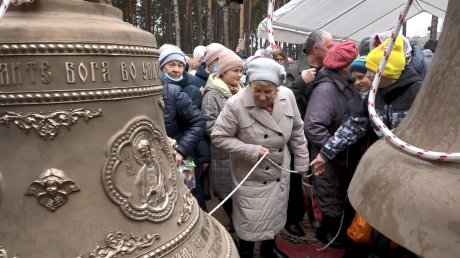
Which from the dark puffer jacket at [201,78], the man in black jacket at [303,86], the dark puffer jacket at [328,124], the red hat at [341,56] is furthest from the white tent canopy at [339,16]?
the dark puffer jacket at [328,124]

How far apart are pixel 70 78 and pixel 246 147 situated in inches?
71.0

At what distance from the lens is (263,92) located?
261 centimetres

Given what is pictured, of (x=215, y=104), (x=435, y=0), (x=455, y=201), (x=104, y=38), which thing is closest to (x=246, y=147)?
(x=215, y=104)

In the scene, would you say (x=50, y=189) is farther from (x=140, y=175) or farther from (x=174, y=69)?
(x=174, y=69)

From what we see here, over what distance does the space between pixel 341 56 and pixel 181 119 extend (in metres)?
1.30

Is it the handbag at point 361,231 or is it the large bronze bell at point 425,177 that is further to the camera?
the handbag at point 361,231

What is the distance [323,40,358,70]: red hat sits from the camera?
10.2ft

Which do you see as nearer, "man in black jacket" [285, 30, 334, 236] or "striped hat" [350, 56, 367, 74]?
"striped hat" [350, 56, 367, 74]

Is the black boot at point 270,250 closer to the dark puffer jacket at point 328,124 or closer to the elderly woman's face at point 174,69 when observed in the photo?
the dark puffer jacket at point 328,124

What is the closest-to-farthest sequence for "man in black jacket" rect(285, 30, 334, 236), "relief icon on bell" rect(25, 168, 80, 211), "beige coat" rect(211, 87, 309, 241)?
"relief icon on bell" rect(25, 168, 80, 211) < "beige coat" rect(211, 87, 309, 241) < "man in black jacket" rect(285, 30, 334, 236)

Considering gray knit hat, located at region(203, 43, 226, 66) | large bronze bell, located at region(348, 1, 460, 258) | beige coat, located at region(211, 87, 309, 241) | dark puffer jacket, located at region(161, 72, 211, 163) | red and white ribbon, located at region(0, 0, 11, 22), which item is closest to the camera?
large bronze bell, located at region(348, 1, 460, 258)

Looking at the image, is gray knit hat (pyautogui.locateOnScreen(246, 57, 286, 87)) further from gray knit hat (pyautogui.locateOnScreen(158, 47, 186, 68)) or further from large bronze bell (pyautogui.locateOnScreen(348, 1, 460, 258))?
large bronze bell (pyautogui.locateOnScreen(348, 1, 460, 258))

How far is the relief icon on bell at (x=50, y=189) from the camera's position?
0.92 metres

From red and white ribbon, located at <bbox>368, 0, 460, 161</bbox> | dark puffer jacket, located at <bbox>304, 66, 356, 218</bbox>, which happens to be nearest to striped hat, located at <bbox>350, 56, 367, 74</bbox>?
dark puffer jacket, located at <bbox>304, 66, 356, 218</bbox>
